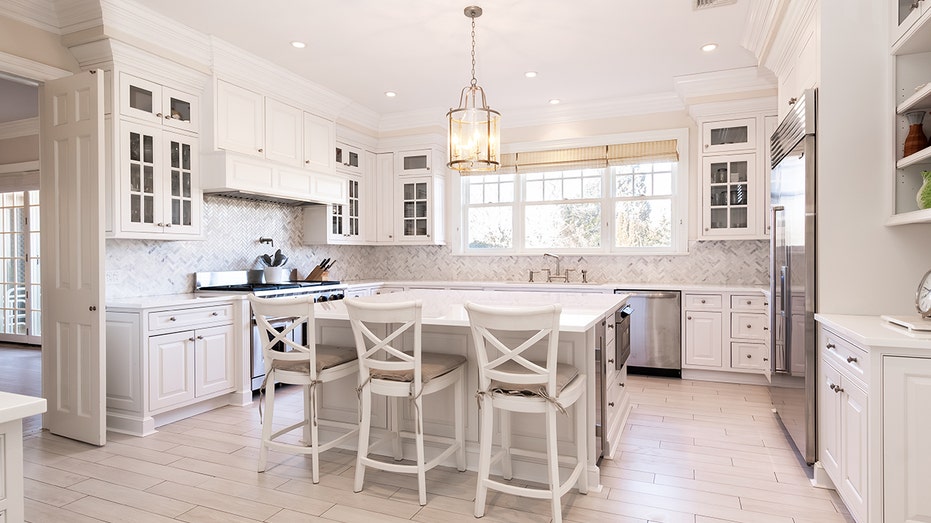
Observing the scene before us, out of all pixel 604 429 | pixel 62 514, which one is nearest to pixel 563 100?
pixel 604 429

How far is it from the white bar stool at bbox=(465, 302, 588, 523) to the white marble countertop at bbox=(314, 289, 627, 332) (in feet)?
0.64

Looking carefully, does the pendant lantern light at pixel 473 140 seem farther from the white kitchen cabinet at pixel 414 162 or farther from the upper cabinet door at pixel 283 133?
the white kitchen cabinet at pixel 414 162

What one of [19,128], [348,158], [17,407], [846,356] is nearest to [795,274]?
[846,356]

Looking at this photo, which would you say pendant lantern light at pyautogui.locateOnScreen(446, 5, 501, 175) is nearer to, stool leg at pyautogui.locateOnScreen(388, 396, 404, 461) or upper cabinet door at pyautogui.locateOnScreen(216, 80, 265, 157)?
stool leg at pyautogui.locateOnScreen(388, 396, 404, 461)

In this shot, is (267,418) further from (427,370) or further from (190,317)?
(190,317)

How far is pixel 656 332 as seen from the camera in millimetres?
5152

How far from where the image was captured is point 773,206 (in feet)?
11.6

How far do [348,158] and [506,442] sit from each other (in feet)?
14.1

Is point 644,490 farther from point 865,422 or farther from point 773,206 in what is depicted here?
point 773,206

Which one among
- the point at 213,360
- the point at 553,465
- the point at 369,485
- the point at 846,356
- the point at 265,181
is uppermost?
the point at 265,181

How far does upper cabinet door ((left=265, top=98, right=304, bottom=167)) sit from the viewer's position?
15.7 feet

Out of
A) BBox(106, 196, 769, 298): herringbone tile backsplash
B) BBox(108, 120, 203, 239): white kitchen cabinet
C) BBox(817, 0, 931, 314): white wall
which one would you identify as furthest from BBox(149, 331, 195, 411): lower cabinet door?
BBox(817, 0, 931, 314): white wall

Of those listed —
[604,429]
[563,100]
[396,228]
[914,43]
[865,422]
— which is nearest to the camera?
[865,422]

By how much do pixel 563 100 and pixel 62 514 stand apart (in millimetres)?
5268
